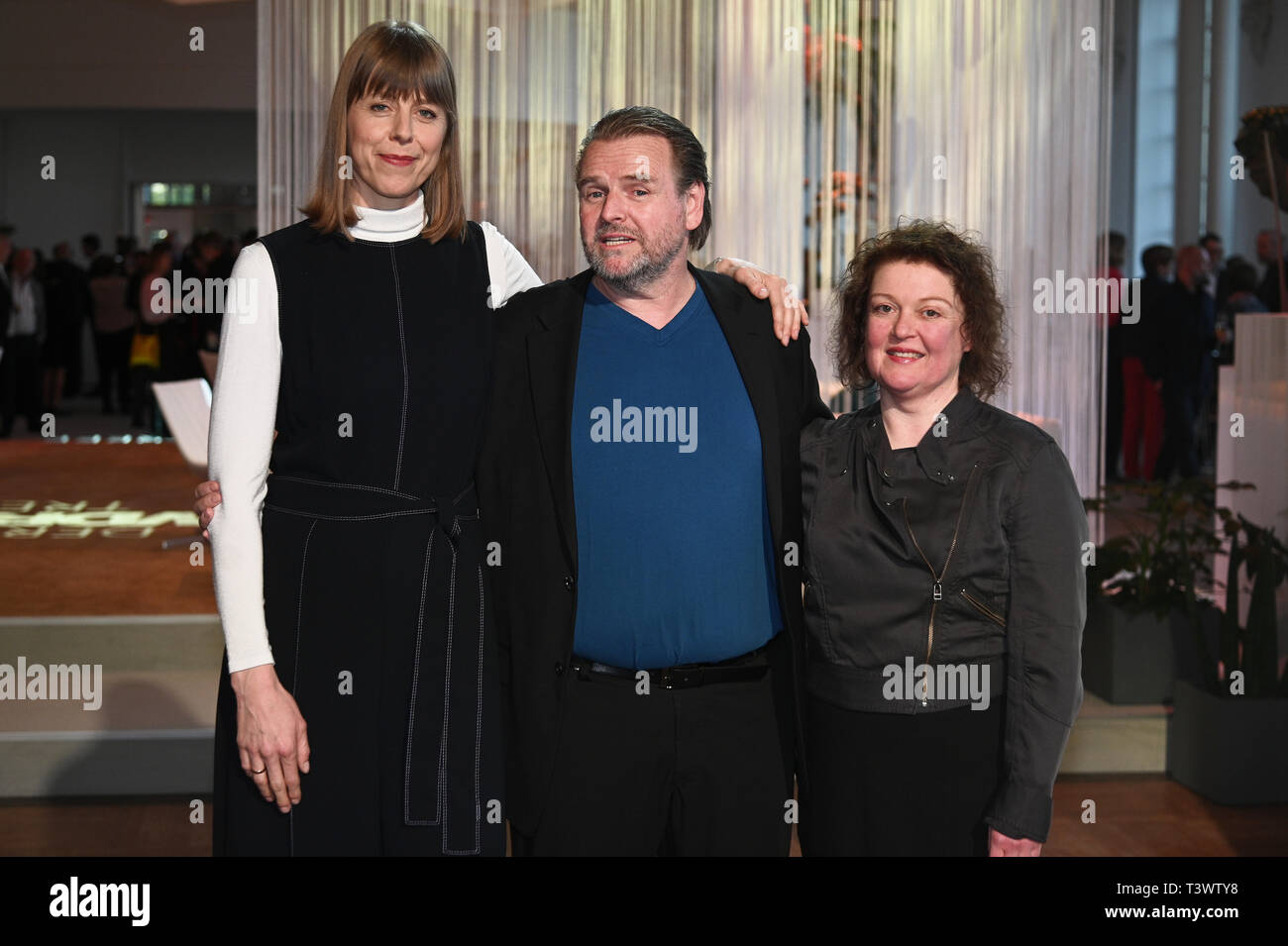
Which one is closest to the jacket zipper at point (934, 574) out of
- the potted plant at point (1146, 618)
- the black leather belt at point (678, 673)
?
the black leather belt at point (678, 673)

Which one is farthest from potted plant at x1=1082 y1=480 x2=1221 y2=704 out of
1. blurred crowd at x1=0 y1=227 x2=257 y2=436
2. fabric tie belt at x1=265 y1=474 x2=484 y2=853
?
blurred crowd at x1=0 y1=227 x2=257 y2=436

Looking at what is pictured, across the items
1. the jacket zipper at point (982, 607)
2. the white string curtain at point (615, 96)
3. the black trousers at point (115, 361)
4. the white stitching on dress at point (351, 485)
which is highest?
the white string curtain at point (615, 96)

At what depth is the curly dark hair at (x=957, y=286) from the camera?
2244 millimetres

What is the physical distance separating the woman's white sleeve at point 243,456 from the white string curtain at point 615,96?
388 cm

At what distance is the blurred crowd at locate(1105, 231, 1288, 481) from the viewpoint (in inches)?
368

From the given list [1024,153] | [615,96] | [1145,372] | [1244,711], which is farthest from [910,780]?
[1145,372]

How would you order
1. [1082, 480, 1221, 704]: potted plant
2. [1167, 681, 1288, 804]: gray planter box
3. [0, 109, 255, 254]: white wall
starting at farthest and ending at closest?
[0, 109, 255, 254]: white wall
[1082, 480, 1221, 704]: potted plant
[1167, 681, 1288, 804]: gray planter box

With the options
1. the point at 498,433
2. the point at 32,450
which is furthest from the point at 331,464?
the point at 32,450

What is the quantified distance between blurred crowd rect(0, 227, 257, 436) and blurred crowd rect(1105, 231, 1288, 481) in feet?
21.0

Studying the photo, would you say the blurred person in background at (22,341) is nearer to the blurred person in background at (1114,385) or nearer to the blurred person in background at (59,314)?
the blurred person in background at (59,314)

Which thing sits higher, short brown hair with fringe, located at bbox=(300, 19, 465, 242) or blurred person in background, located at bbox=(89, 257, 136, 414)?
blurred person in background, located at bbox=(89, 257, 136, 414)

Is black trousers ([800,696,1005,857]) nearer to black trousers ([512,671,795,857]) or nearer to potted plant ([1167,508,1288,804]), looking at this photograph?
black trousers ([512,671,795,857])

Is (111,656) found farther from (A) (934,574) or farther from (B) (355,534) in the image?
(A) (934,574)

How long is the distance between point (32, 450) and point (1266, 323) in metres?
9.27
